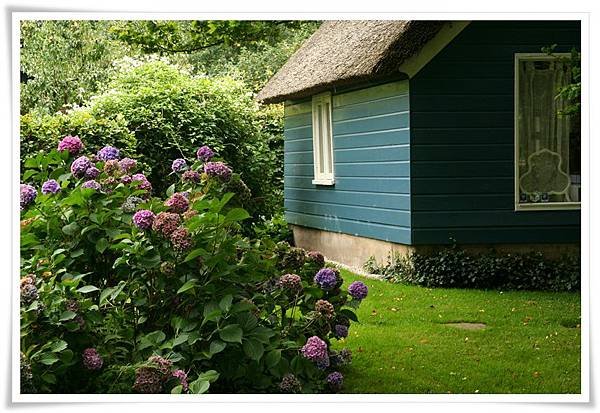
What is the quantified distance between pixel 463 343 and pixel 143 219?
3.58 m

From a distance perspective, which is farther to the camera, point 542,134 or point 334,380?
point 542,134

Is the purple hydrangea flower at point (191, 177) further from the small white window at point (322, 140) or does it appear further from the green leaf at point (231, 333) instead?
the small white window at point (322, 140)

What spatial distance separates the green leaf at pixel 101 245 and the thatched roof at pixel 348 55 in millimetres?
5890

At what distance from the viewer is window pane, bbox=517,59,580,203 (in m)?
11.0

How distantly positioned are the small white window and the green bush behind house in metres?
0.97

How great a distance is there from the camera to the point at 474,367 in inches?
266

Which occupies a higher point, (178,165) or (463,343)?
(178,165)

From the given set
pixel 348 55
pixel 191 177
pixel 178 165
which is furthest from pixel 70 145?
pixel 348 55

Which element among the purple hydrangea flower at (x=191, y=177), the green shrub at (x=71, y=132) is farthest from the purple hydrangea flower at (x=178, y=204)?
the green shrub at (x=71, y=132)

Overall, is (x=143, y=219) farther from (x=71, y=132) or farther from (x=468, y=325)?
(x=71, y=132)

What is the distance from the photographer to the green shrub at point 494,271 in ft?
34.3

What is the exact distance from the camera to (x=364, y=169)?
12.3m

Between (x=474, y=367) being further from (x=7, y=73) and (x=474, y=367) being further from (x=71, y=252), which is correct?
(x=7, y=73)
